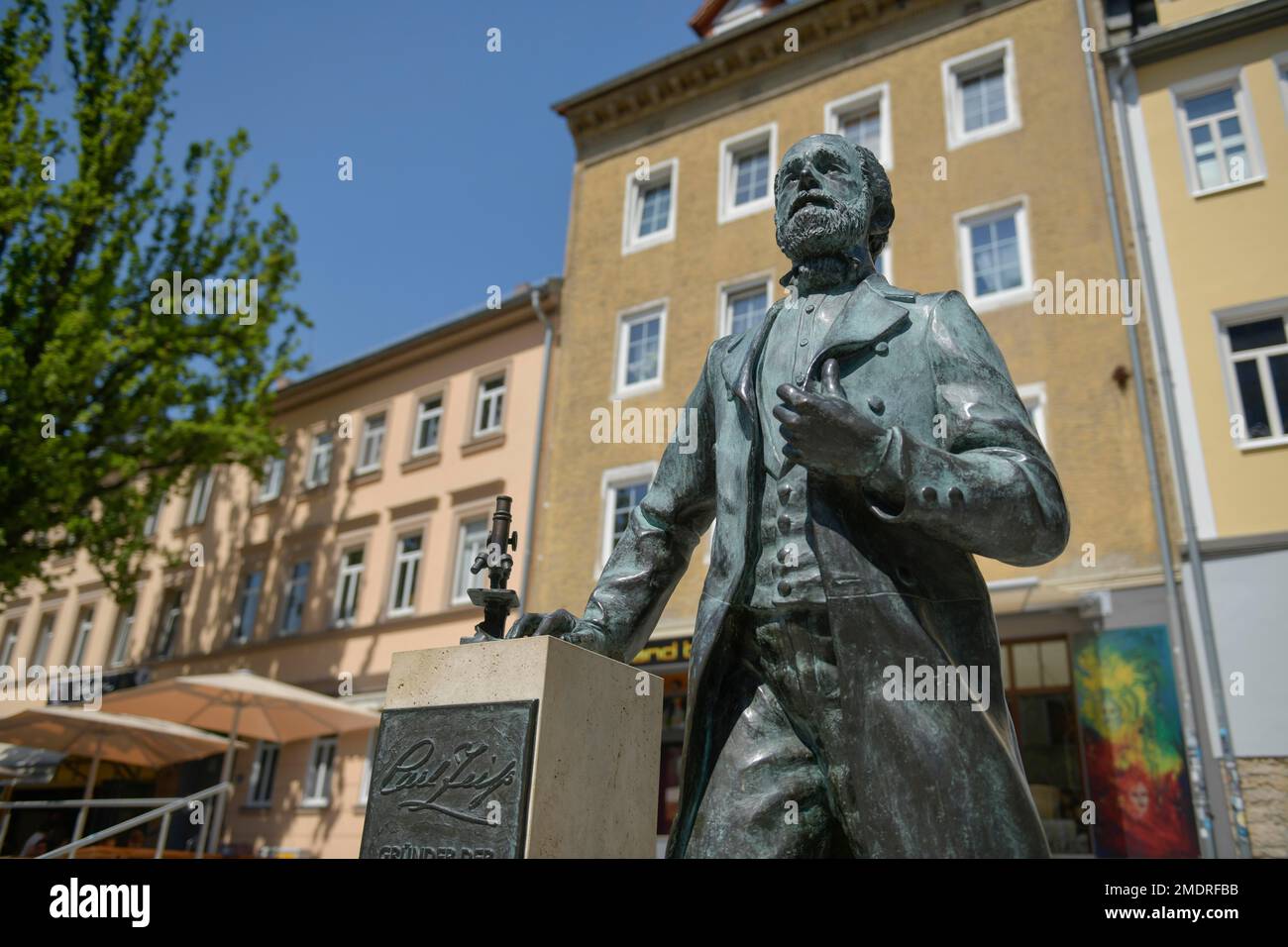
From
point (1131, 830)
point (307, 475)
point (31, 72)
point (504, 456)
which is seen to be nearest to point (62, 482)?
point (31, 72)

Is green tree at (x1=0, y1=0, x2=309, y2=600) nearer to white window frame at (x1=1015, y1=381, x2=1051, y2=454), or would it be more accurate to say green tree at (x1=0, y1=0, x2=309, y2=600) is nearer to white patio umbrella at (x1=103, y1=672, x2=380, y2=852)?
white patio umbrella at (x1=103, y1=672, x2=380, y2=852)

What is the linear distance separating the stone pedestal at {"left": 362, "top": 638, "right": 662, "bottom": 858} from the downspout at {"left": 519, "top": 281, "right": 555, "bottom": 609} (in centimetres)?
1567

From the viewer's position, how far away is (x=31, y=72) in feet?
47.3

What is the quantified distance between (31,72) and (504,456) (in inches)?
388

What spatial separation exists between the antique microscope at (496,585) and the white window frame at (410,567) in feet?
60.9

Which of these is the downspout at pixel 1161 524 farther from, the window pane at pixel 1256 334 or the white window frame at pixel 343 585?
the white window frame at pixel 343 585

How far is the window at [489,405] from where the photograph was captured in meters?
21.5

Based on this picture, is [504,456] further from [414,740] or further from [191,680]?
[414,740]

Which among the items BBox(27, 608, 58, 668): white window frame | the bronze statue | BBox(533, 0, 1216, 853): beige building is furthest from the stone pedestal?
BBox(27, 608, 58, 668): white window frame

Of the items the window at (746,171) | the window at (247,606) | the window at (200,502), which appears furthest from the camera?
the window at (200,502)

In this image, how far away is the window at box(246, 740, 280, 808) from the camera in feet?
68.7

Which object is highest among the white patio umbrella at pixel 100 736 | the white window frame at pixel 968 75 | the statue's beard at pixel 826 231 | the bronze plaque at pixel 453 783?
the white window frame at pixel 968 75

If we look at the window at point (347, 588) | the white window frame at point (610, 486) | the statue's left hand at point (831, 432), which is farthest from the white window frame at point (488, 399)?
the statue's left hand at point (831, 432)

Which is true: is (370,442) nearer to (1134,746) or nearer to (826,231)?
(1134,746)
